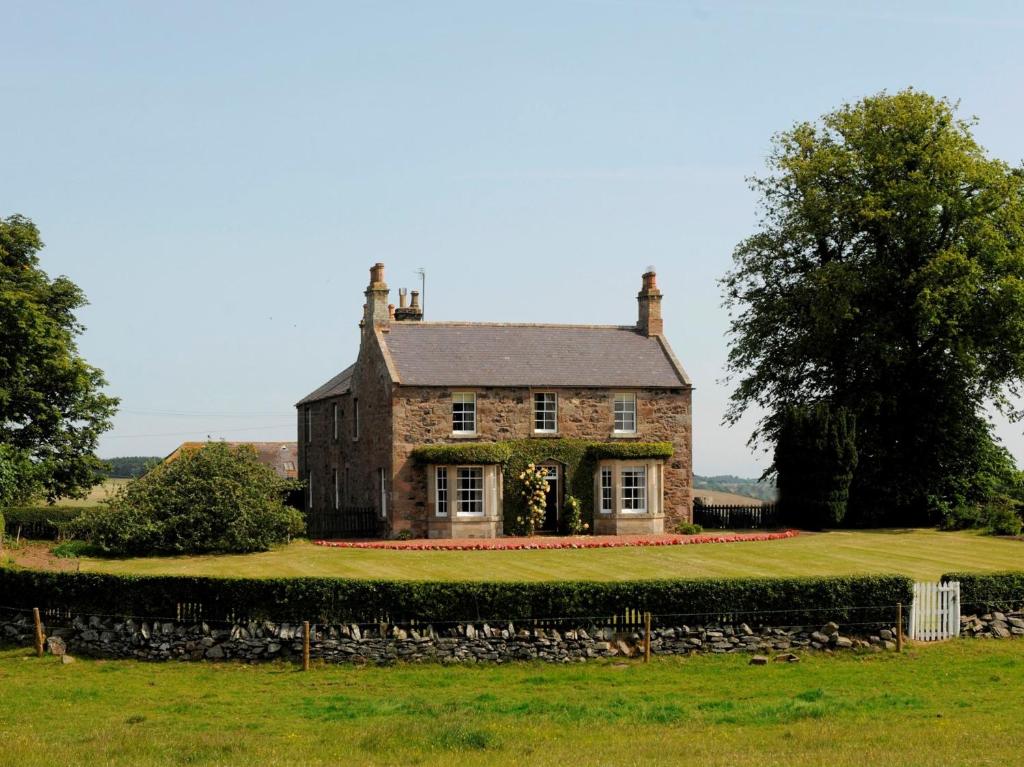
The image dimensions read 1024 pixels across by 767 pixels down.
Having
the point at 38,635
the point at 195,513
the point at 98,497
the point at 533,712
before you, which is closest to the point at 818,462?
the point at 195,513

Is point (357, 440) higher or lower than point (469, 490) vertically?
higher

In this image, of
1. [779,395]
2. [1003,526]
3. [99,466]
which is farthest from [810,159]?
[99,466]

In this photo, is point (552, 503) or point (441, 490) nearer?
point (441, 490)

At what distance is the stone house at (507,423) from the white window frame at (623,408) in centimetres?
5

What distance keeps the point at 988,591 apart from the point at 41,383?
36230 millimetres

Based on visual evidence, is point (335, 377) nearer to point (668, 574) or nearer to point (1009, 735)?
point (668, 574)

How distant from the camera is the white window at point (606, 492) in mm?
46438

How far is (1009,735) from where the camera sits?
728 inches

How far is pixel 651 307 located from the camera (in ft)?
167

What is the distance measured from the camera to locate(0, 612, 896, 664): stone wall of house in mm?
26656

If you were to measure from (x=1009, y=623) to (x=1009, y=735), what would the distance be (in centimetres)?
1201

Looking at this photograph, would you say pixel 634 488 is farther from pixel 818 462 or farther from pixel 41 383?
pixel 41 383

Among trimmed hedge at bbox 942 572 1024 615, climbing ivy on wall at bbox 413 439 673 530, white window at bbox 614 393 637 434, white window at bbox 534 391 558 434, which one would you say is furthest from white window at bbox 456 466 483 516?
trimmed hedge at bbox 942 572 1024 615

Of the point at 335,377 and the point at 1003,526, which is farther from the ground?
the point at 335,377
